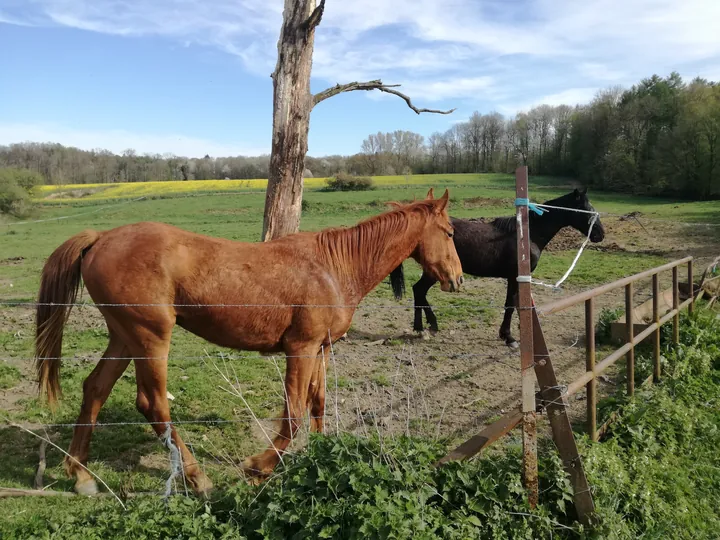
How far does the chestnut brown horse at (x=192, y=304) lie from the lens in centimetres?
342

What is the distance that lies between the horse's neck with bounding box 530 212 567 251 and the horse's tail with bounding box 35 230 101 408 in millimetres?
6399

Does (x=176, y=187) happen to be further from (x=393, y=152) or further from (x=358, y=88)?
(x=358, y=88)

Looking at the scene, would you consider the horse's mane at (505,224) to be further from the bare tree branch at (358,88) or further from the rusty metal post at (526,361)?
the rusty metal post at (526,361)

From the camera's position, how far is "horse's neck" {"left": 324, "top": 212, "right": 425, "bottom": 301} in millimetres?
4125

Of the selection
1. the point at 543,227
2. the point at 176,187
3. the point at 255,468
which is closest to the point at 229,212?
the point at 176,187

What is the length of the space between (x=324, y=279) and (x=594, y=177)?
52.4 metres

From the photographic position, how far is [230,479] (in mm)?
3502

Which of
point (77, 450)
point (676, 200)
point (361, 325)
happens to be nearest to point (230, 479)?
point (77, 450)

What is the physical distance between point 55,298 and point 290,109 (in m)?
3.52

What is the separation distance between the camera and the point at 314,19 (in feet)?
19.5

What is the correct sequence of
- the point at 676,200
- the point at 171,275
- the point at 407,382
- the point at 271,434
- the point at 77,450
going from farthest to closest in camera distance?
the point at 676,200, the point at 407,382, the point at 271,434, the point at 77,450, the point at 171,275

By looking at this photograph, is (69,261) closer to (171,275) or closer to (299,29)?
(171,275)

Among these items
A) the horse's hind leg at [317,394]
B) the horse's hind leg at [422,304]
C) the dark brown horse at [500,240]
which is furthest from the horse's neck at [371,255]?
the dark brown horse at [500,240]

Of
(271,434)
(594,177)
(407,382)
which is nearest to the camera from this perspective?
(271,434)
